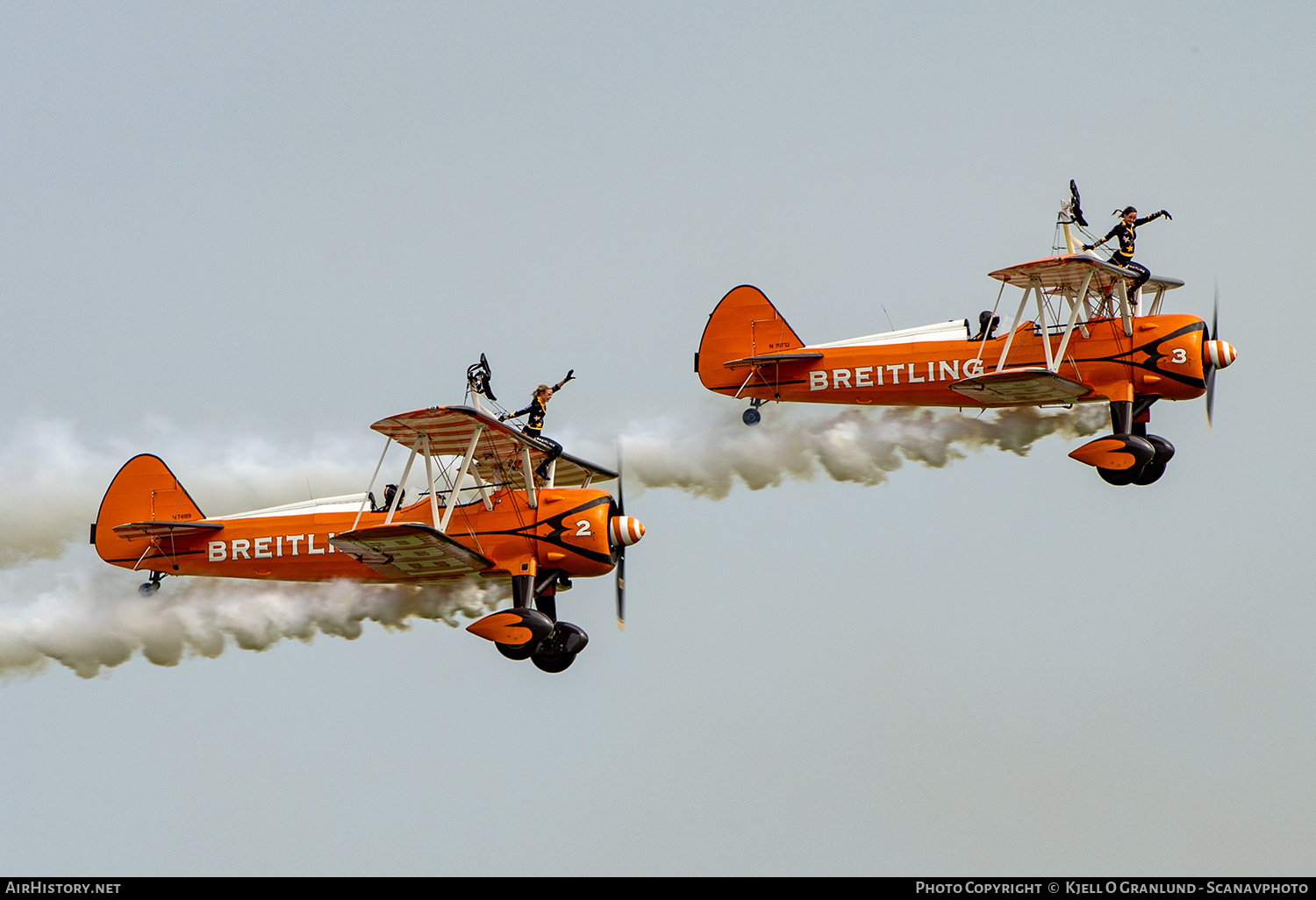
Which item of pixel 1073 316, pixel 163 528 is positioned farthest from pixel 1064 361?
pixel 163 528

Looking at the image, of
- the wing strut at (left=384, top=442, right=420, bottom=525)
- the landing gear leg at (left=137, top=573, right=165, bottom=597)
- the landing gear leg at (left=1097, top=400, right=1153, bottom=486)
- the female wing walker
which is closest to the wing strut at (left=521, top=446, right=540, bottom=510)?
the female wing walker

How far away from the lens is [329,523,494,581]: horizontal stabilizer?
98.3ft

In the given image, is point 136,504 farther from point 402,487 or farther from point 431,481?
point 431,481

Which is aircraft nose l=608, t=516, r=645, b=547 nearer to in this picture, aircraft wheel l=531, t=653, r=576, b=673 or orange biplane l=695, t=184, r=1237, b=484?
aircraft wheel l=531, t=653, r=576, b=673

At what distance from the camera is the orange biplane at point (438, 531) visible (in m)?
30.6

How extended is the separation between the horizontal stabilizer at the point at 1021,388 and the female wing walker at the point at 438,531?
17.5 ft

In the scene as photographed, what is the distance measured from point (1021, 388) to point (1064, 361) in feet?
3.02

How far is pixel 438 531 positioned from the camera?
3041 centimetres

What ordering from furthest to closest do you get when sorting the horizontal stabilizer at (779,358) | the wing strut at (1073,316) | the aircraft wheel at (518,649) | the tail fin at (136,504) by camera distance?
1. the horizontal stabilizer at (779,358)
2. the tail fin at (136,504)
3. the wing strut at (1073,316)
4. the aircraft wheel at (518,649)

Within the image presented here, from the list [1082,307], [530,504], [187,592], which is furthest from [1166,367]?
[187,592]

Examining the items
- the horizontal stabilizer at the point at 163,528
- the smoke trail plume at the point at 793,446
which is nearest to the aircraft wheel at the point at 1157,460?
the smoke trail plume at the point at 793,446

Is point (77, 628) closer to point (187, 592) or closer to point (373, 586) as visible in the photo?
point (187, 592)

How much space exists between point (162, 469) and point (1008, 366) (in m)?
12.3

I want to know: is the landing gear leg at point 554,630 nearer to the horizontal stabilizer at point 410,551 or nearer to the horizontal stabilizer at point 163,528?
the horizontal stabilizer at point 410,551
